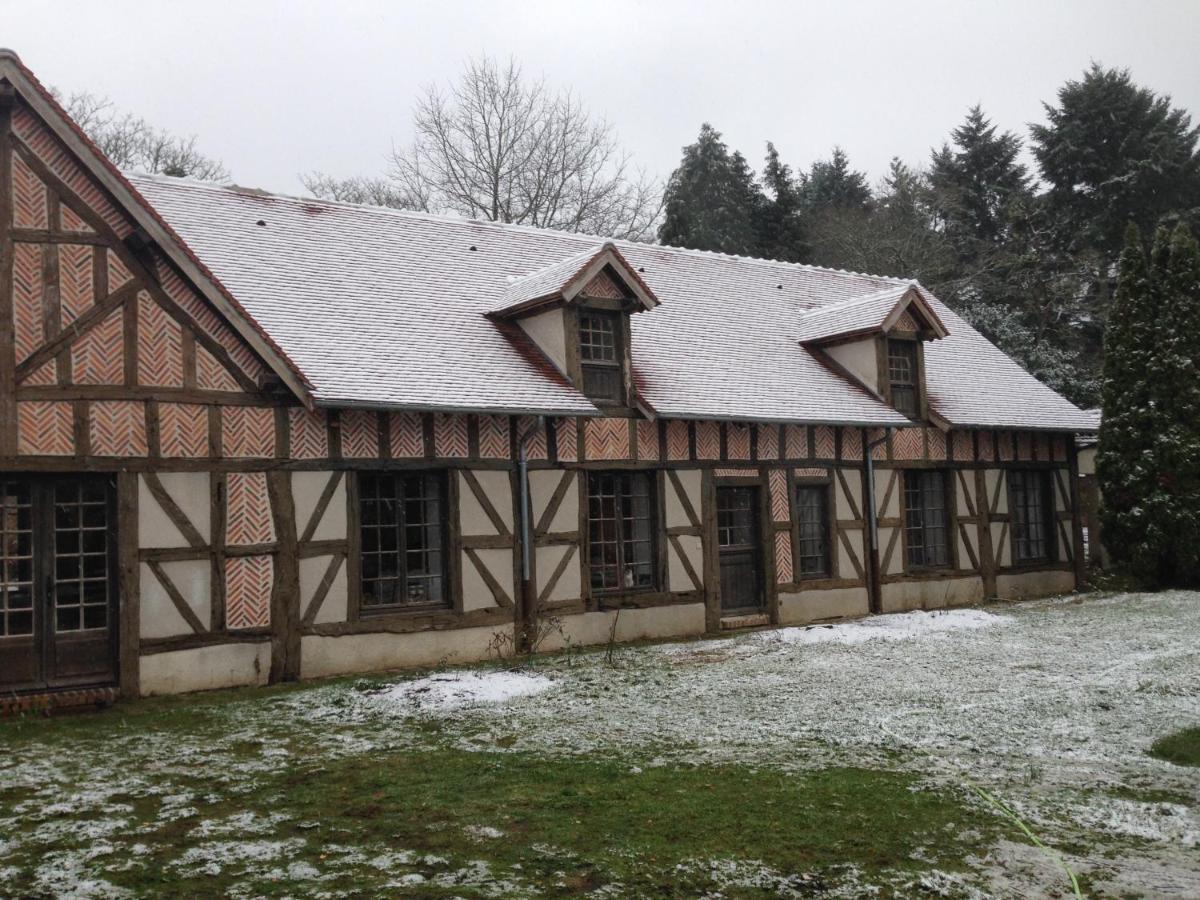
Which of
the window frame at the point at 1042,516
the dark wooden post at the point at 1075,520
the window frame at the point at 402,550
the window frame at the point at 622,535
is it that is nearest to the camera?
the window frame at the point at 402,550

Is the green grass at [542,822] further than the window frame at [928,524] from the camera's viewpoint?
No

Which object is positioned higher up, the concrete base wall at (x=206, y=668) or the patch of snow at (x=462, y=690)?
the concrete base wall at (x=206, y=668)

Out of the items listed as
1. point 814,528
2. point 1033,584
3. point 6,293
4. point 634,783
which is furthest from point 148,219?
point 1033,584

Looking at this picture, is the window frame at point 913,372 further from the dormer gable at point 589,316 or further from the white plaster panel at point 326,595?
the white plaster panel at point 326,595

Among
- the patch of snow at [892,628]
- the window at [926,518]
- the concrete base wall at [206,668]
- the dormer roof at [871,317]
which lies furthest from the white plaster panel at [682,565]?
the concrete base wall at [206,668]

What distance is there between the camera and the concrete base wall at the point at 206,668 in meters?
10.3

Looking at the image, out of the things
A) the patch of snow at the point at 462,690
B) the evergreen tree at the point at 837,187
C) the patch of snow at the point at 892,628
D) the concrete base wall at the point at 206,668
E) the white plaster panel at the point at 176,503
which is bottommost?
the patch of snow at the point at 462,690

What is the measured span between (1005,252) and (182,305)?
103ft

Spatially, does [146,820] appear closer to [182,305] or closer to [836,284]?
[182,305]

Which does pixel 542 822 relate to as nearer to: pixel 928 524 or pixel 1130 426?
pixel 928 524

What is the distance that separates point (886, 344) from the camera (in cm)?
1752

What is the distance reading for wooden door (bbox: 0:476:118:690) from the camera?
982cm

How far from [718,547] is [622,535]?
1621 mm

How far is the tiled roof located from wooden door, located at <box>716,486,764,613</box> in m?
1.32
